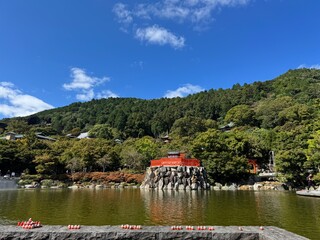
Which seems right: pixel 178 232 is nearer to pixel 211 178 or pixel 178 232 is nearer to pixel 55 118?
pixel 211 178

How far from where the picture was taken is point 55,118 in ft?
364

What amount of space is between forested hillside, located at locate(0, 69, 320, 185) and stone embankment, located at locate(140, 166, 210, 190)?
9.45 ft

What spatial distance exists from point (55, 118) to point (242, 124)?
78.7 m

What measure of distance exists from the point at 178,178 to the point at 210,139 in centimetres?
813

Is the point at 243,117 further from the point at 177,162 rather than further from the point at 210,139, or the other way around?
the point at 177,162

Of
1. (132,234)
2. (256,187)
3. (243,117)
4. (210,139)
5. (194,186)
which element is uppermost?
(243,117)

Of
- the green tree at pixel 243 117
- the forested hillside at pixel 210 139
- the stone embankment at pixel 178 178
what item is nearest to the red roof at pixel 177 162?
the stone embankment at pixel 178 178

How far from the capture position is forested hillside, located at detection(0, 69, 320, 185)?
116ft

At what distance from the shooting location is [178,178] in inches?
1415

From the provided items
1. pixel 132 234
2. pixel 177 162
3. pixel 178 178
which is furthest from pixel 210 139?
pixel 132 234

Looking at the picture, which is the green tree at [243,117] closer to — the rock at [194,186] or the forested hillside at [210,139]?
the forested hillside at [210,139]

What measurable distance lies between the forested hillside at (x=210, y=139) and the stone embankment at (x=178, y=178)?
113 inches

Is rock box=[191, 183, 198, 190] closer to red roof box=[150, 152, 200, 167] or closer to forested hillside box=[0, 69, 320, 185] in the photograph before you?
red roof box=[150, 152, 200, 167]

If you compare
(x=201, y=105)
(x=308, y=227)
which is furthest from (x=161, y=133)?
(x=308, y=227)
